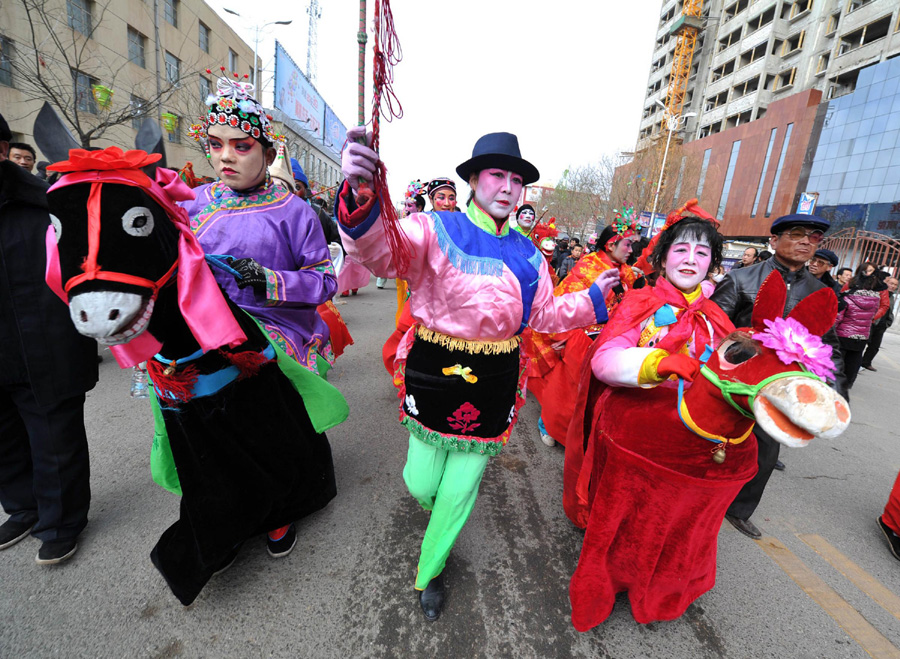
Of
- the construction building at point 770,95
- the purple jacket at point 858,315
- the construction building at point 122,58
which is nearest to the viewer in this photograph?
the purple jacket at point 858,315

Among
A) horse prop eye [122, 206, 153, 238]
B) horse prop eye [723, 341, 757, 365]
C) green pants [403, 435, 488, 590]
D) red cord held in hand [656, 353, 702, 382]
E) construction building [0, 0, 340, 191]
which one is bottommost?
green pants [403, 435, 488, 590]

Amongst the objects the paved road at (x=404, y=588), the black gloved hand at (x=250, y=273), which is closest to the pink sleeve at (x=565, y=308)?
the black gloved hand at (x=250, y=273)

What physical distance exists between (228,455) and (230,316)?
782 mm

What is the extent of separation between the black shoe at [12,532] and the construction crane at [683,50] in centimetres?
5159

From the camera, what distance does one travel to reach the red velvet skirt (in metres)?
1.60

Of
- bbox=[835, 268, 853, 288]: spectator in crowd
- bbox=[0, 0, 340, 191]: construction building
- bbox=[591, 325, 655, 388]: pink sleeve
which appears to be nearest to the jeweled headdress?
bbox=[591, 325, 655, 388]: pink sleeve

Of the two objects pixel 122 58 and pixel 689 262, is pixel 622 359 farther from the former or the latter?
pixel 122 58

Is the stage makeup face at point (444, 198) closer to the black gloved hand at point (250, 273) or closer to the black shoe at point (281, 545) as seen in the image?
the black gloved hand at point (250, 273)

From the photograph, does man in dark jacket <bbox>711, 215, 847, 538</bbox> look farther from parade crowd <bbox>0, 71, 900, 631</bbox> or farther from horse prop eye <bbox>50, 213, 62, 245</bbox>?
horse prop eye <bbox>50, 213, 62, 245</bbox>

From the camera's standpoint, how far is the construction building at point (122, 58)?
29.9ft

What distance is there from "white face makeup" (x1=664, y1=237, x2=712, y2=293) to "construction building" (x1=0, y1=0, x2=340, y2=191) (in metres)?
7.46

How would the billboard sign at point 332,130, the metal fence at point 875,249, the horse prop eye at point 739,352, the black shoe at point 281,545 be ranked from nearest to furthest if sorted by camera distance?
1. the horse prop eye at point 739,352
2. the black shoe at point 281,545
3. the metal fence at point 875,249
4. the billboard sign at point 332,130

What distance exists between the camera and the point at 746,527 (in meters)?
2.68

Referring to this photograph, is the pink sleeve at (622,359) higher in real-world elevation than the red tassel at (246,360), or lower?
higher
